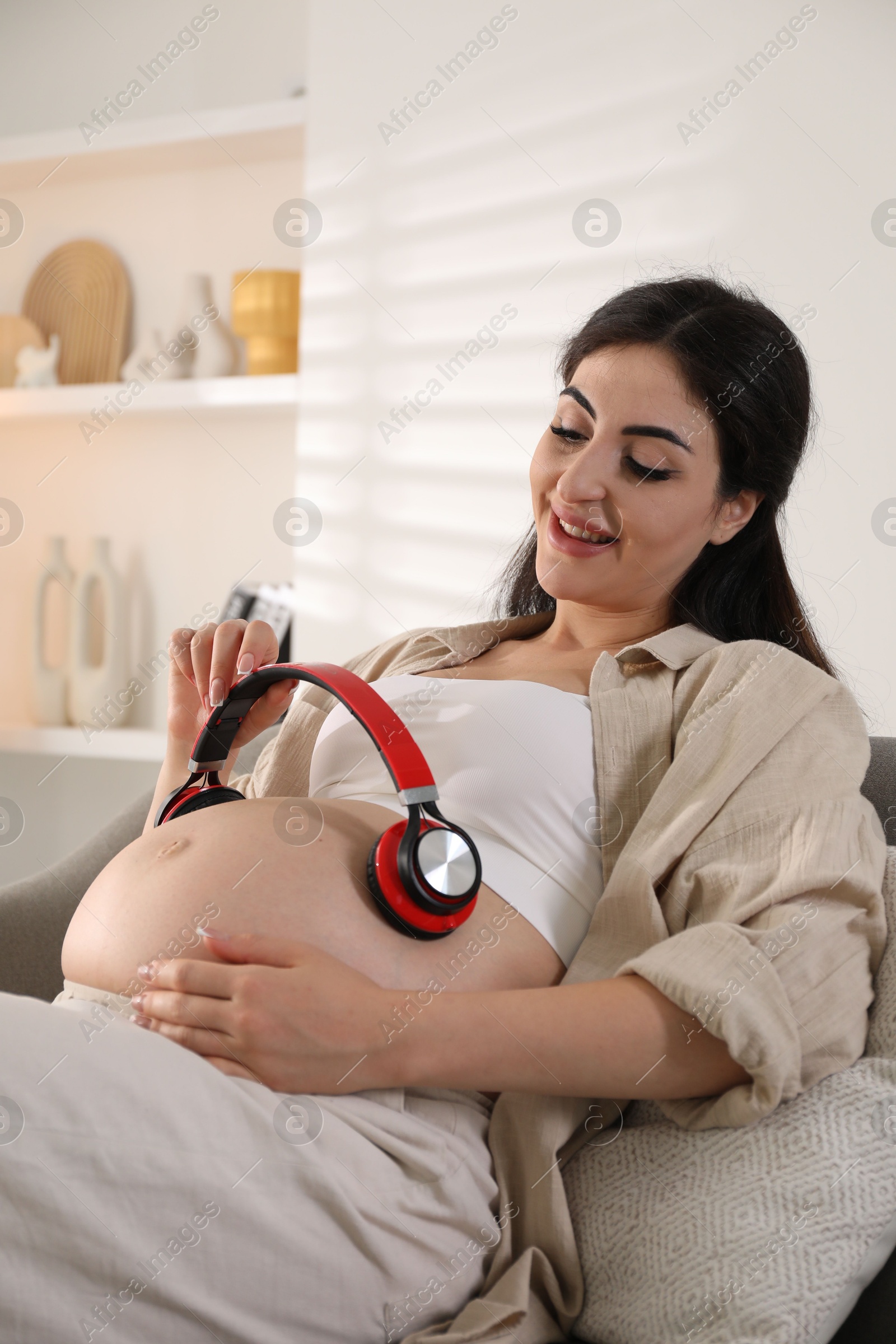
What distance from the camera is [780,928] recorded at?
72 cm

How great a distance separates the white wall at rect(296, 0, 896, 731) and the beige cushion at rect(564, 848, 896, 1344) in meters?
1.05

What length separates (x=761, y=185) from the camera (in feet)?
5.71

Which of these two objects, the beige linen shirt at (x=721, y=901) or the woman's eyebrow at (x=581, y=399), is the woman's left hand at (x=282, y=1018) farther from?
the woman's eyebrow at (x=581, y=399)

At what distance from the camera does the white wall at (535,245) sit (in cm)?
168

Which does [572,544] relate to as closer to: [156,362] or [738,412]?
[738,412]

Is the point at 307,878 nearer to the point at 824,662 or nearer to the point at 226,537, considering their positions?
the point at 824,662

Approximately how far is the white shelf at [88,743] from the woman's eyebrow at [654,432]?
1.53 metres

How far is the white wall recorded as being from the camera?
168 cm

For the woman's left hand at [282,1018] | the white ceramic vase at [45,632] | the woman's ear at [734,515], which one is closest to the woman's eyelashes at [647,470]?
the woman's ear at [734,515]

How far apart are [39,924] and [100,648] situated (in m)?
1.47

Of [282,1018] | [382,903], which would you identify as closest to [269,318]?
[382,903]

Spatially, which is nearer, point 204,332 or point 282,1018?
point 282,1018

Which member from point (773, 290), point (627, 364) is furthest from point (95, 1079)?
point (773, 290)

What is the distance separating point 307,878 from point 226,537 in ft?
6.20
